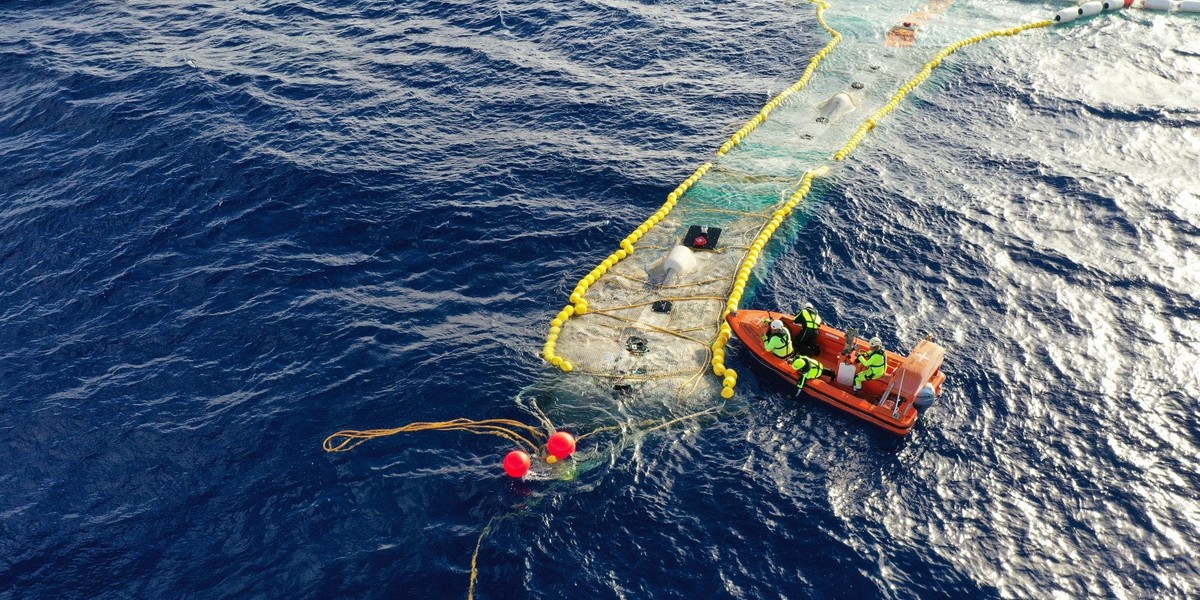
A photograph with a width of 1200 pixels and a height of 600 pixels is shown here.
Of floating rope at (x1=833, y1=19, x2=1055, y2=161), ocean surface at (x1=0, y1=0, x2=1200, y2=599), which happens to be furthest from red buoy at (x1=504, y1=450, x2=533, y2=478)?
floating rope at (x1=833, y1=19, x2=1055, y2=161)

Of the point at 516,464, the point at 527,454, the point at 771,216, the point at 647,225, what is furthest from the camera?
the point at 771,216

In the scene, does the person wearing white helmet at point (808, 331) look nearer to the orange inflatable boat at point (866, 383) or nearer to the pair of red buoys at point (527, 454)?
the orange inflatable boat at point (866, 383)

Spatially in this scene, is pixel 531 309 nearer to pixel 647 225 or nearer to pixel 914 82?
pixel 647 225

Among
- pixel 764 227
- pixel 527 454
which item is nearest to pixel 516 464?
pixel 527 454

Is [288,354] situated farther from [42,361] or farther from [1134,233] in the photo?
[1134,233]

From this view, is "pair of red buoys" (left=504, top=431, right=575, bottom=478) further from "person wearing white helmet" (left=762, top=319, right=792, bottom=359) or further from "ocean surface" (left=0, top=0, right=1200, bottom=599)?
"person wearing white helmet" (left=762, top=319, right=792, bottom=359)

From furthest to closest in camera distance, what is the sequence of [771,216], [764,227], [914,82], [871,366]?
[914,82] < [771,216] < [764,227] < [871,366]

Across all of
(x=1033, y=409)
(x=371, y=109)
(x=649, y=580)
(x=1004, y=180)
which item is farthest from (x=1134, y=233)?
(x=371, y=109)
